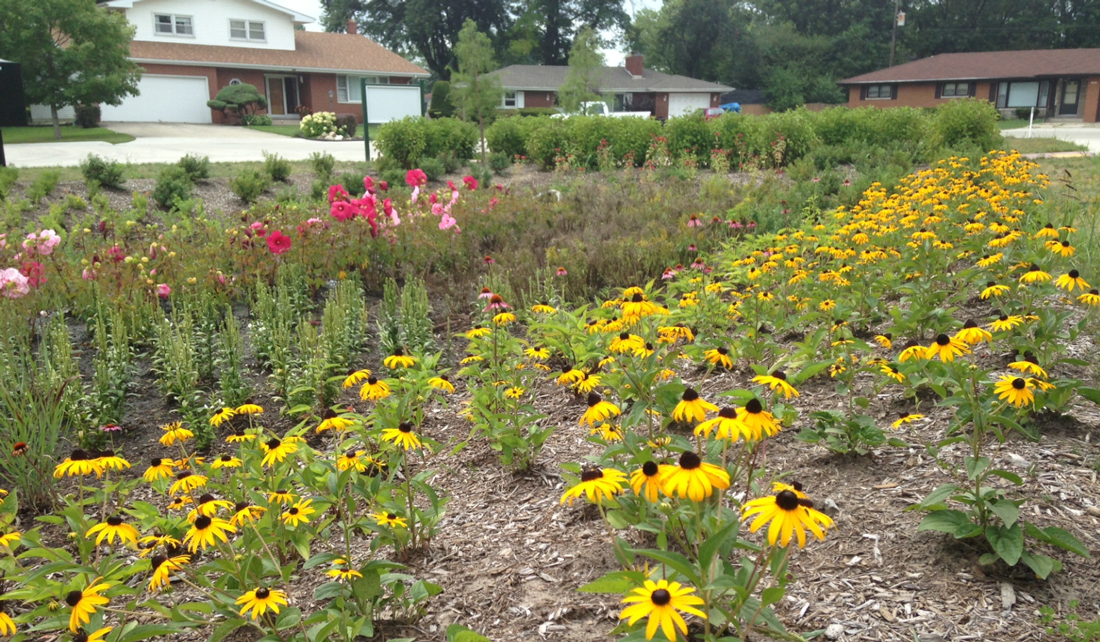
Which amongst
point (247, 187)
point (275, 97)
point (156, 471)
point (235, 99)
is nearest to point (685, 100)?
point (275, 97)

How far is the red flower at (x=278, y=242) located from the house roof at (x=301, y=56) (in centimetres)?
2816

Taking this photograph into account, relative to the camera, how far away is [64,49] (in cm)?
2289

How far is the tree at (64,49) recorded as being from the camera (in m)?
22.0

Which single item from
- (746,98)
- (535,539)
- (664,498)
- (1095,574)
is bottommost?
(535,539)

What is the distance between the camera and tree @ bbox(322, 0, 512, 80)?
46156 mm

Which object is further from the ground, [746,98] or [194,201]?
[746,98]

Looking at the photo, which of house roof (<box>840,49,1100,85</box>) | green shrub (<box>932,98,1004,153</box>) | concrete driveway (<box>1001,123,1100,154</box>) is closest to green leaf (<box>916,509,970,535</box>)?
green shrub (<box>932,98,1004,153</box>)

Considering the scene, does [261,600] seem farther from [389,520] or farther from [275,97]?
[275,97]

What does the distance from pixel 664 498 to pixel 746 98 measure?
1862 inches

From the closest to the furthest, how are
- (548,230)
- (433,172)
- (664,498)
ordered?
(664,498) → (548,230) → (433,172)

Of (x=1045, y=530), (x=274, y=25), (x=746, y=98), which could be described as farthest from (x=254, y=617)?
(x=746, y=98)

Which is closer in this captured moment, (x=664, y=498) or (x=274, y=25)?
(x=664, y=498)

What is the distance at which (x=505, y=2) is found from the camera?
48938mm

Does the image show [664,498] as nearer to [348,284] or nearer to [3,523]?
[3,523]
